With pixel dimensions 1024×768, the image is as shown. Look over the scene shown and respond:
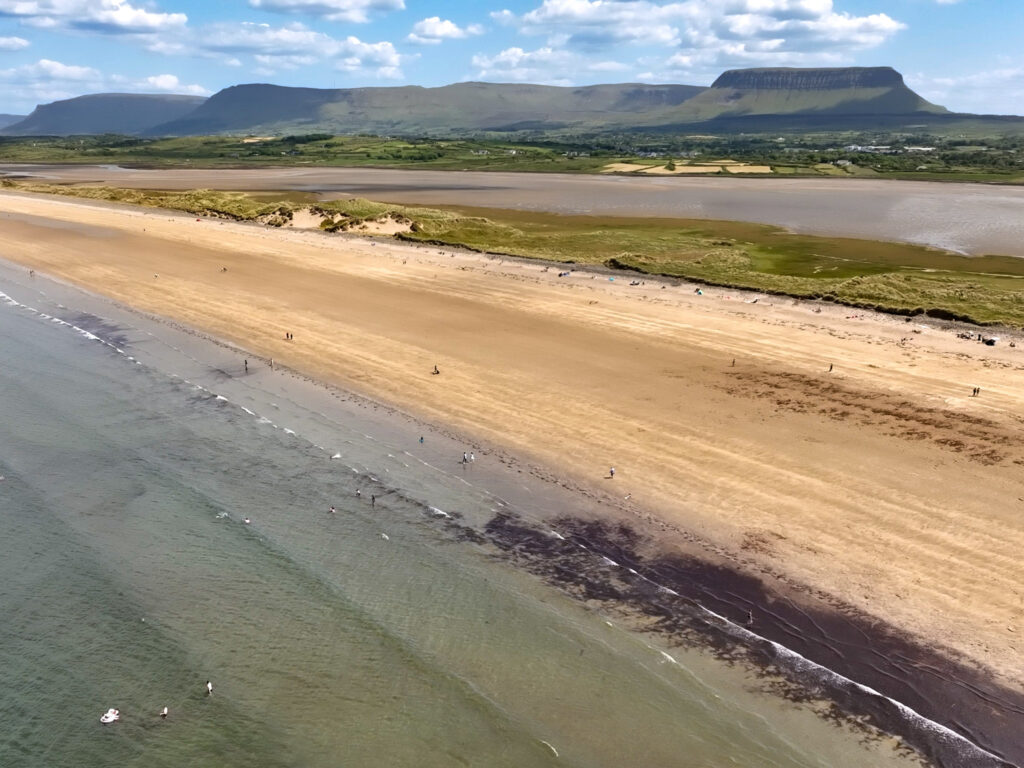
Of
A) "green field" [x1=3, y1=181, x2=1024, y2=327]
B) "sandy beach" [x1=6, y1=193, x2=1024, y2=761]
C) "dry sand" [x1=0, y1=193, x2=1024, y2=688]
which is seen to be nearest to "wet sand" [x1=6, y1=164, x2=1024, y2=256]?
"green field" [x1=3, y1=181, x2=1024, y2=327]

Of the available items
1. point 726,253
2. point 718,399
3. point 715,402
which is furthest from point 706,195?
point 715,402

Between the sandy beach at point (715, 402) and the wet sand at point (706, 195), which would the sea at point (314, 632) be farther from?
the wet sand at point (706, 195)

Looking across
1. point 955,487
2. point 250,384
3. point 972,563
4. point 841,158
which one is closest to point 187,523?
point 250,384

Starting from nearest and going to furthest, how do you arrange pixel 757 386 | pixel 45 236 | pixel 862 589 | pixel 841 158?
pixel 862 589, pixel 757 386, pixel 45 236, pixel 841 158

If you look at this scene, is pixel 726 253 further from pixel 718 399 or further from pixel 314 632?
pixel 314 632

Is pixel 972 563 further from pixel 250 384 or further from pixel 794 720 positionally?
pixel 250 384
